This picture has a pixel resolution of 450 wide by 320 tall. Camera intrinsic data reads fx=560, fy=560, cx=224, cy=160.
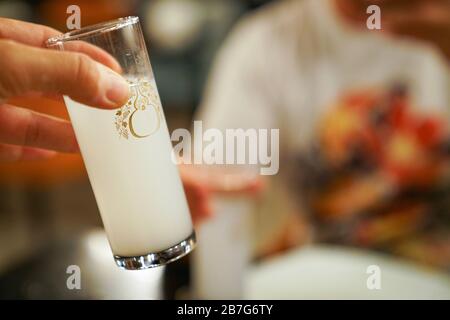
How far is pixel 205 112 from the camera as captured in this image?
1408 mm

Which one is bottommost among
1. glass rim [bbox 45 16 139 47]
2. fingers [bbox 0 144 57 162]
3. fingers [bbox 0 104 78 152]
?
fingers [bbox 0 144 57 162]

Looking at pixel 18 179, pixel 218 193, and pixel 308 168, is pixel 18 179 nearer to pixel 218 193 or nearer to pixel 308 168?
pixel 308 168

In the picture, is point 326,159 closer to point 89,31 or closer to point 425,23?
point 425,23

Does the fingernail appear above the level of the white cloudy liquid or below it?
above

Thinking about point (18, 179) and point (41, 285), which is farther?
point (18, 179)

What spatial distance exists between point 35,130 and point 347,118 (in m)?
0.89

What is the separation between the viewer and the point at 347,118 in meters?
1.24

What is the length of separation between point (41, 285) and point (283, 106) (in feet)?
2.72

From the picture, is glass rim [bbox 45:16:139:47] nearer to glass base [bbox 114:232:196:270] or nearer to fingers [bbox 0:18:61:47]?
fingers [bbox 0:18:61:47]

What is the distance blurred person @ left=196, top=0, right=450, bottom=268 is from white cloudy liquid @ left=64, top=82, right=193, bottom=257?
30.2 inches

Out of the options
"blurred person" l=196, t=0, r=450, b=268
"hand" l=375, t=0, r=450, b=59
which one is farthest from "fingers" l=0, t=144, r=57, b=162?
"blurred person" l=196, t=0, r=450, b=268

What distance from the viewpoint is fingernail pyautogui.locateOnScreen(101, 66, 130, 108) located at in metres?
0.37

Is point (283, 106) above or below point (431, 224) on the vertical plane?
above

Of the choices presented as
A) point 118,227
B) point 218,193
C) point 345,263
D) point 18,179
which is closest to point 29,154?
point 118,227
